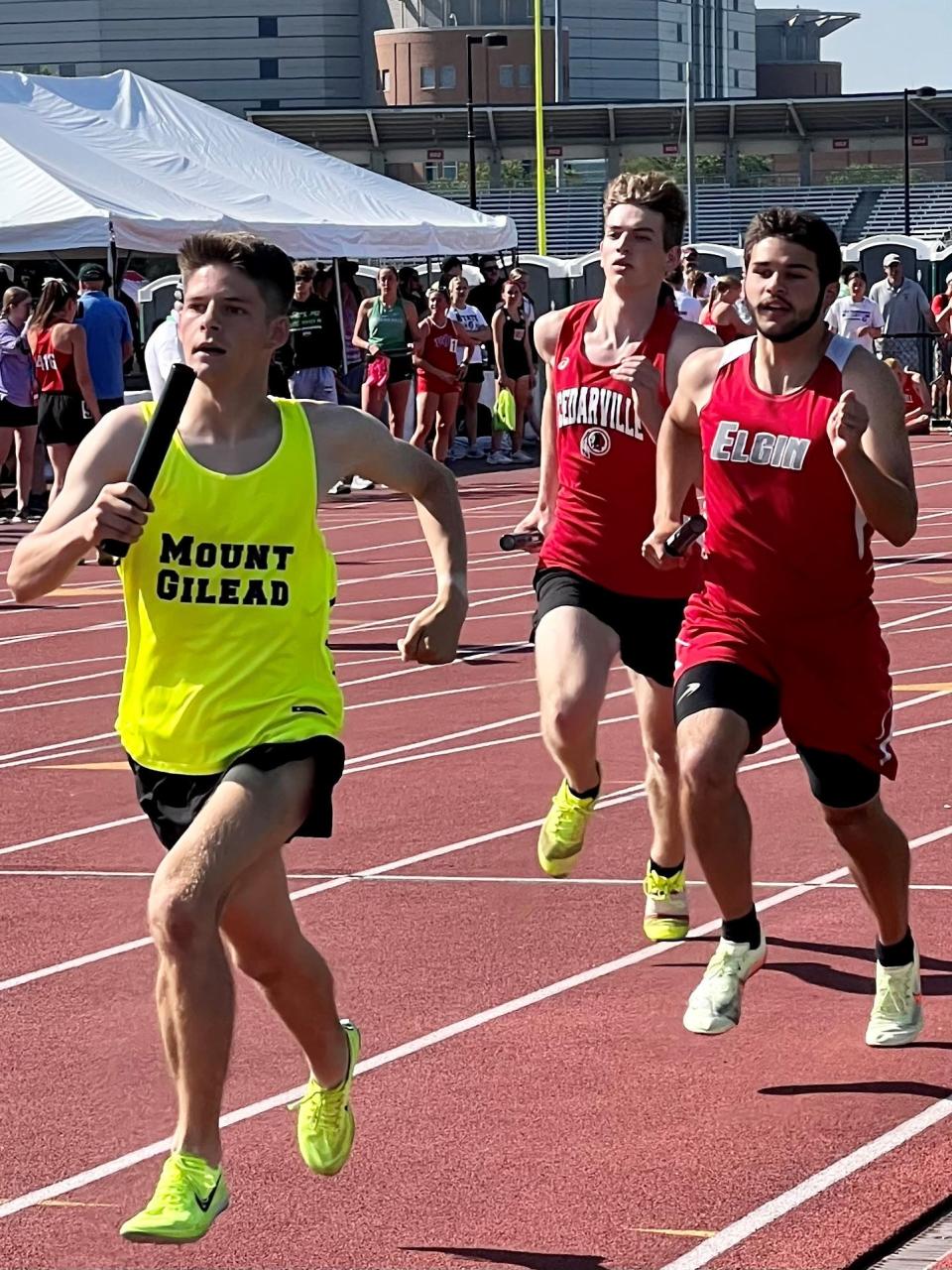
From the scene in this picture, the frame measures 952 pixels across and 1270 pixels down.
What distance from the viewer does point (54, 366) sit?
59.5 ft

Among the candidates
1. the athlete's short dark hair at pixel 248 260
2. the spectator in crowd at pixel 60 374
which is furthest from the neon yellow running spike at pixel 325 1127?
the spectator in crowd at pixel 60 374

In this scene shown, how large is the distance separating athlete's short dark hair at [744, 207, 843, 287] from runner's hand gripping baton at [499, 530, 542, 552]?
1236 mm

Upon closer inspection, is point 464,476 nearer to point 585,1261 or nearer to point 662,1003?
point 662,1003

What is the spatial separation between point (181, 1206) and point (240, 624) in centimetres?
113

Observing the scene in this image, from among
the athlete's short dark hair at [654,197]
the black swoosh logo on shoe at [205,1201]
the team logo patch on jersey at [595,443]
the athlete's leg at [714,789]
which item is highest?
the athlete's short dark hair at [654,197]

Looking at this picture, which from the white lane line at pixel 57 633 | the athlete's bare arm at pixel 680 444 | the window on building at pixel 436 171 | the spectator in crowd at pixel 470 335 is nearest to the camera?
the athlete's bare arm at pixel 680 444

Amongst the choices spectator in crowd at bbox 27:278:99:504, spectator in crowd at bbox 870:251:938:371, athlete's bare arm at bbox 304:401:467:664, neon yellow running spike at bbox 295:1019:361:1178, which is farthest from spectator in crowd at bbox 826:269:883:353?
neon yellow running spike at bbox 295:1019:361:1178

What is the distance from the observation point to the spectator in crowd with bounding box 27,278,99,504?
1794 cm

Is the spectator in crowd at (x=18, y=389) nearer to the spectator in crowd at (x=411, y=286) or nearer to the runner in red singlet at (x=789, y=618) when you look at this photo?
the spectator in crowd at (x=411, y=286)

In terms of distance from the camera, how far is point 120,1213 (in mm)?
4582

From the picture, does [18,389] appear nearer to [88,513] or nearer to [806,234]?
[806,234]

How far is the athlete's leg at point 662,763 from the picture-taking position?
663cm

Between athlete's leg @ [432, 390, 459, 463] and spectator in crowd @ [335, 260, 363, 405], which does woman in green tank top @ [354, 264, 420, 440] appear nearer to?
athlete's leg @ [432, 390, 459, 463]

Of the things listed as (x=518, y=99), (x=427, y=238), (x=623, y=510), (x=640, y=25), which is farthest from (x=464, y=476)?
(x=640, y=25)
